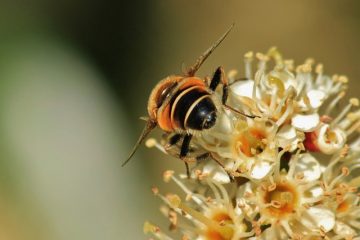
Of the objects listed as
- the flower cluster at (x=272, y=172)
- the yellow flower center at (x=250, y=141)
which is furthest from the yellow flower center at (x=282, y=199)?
the yellow flower center at (x=250, y=141)

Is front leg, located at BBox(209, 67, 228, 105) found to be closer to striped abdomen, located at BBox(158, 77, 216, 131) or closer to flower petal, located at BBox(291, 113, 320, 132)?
striped abdomen, located at BBox(158, 77, 216, 131)

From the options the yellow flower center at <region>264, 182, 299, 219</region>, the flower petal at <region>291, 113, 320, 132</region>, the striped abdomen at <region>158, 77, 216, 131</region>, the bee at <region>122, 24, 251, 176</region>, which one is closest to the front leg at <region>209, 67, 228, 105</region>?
the bee at <region>122, 24, 251, 176</region>

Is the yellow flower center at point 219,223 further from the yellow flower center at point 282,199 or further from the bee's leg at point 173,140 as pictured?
the bee's leg at point 173,140

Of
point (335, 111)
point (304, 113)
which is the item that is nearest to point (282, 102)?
point (304, 113)

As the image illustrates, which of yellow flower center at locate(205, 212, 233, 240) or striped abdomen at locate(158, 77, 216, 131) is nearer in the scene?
striped abdomen at locate(158, 77, 216, 131)

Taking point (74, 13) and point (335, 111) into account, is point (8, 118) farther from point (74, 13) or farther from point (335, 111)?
point (335, 111)
